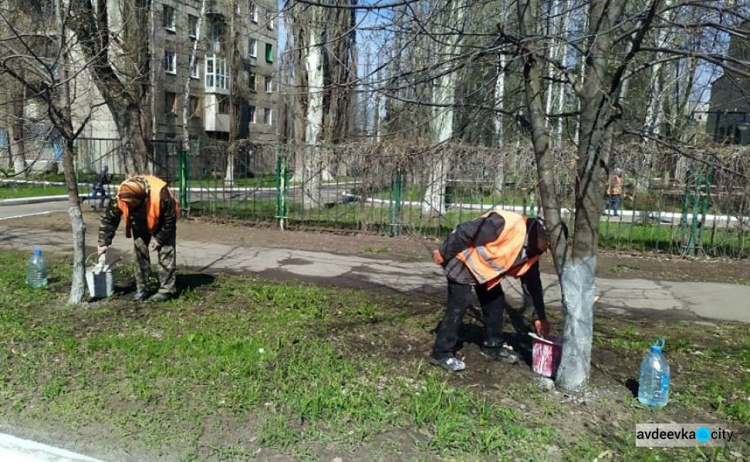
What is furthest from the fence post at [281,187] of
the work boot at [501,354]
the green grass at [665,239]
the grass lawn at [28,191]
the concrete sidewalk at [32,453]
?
the grass lawn at [28,191]

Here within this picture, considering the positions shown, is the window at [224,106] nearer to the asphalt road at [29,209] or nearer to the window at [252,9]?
the asphalt road at [29,209]

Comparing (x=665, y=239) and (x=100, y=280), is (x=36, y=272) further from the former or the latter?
(x=665, y=239)

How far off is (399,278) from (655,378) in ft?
15.5

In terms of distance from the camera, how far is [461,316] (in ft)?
14.4

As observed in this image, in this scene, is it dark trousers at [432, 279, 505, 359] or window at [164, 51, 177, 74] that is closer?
dark trousers at [432, 279, 505, 359]

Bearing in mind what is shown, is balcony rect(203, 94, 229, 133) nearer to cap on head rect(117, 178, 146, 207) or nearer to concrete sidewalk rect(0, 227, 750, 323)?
concrete sidewalk rect(0, 227, 750, 323)

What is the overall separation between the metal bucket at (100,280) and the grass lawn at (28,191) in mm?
15008

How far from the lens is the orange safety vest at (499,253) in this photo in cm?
420

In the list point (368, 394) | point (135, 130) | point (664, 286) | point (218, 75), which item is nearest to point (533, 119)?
point (368, 394)

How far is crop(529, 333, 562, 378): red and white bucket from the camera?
164 inches

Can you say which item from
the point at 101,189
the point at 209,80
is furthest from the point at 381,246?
the point at 209,80

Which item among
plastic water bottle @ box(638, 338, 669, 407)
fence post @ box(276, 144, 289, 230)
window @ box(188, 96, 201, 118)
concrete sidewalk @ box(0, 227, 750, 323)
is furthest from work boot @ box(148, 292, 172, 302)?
window @ box(188, 96, 201, 118)

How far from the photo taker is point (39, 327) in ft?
17.0

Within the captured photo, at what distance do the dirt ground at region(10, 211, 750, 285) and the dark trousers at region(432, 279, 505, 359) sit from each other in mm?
4798
